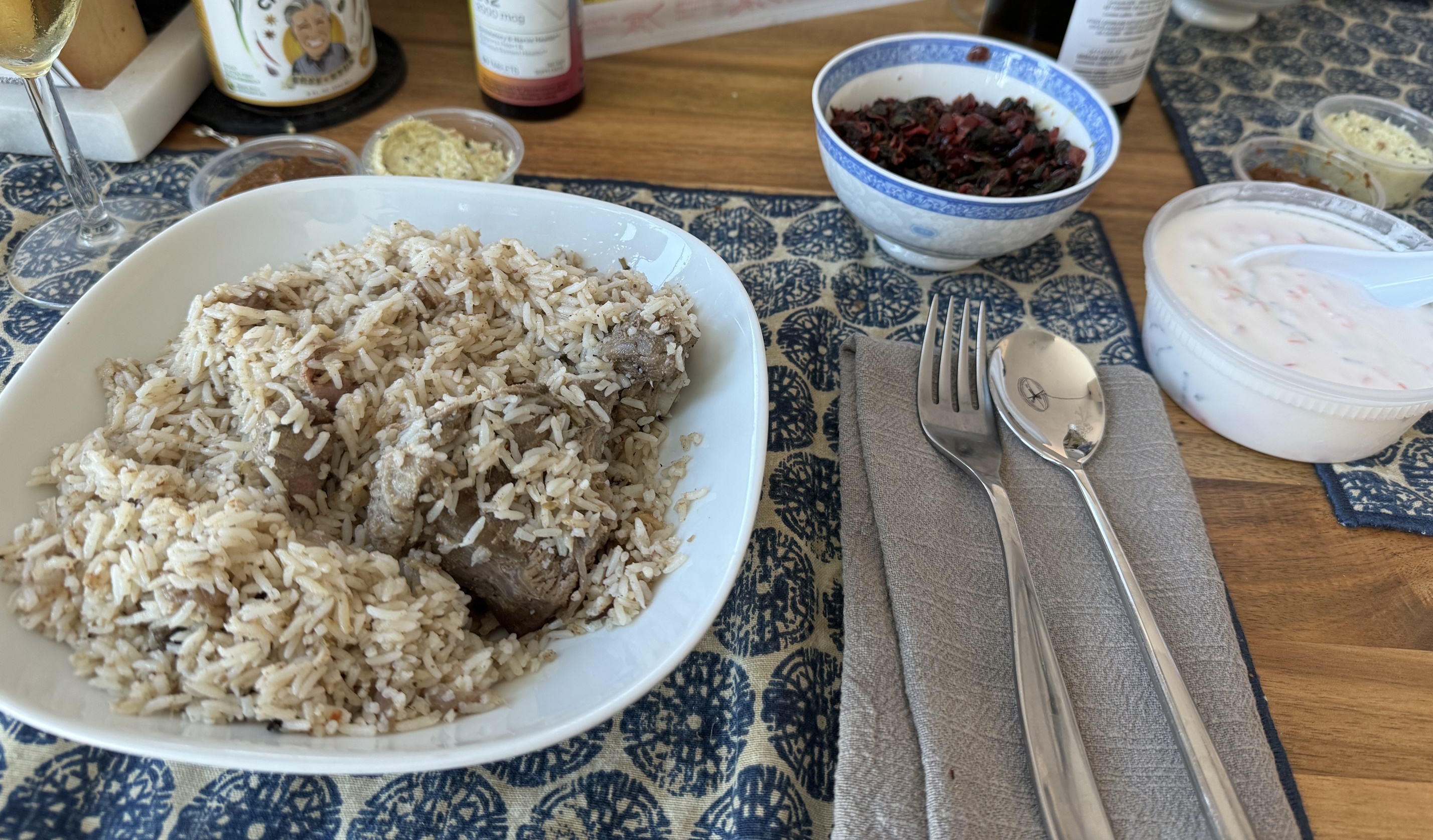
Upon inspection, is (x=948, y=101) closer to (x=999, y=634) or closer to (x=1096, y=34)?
(x=1096, y=34)

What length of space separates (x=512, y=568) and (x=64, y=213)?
140 centimetres

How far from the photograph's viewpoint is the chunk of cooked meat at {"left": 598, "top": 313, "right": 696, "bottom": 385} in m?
1.13

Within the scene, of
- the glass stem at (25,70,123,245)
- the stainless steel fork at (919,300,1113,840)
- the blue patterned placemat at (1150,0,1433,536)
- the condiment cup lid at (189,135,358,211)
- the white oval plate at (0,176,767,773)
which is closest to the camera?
the white oval plate at (0,176,767,773)

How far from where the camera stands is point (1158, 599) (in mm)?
1144

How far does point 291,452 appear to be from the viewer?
103cm

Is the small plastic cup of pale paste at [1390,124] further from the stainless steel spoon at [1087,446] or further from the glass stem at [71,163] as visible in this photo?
the glass stem at [71,163]

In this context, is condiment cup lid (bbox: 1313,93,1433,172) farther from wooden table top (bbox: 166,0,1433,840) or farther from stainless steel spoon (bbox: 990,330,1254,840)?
stainless steel spoon (bbox: 990,330,1254,840)

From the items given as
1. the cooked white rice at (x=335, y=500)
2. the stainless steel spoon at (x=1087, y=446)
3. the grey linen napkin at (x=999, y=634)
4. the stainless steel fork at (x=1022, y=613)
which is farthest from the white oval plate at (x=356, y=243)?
the stainless steel spoon at (x=1087, y=446)

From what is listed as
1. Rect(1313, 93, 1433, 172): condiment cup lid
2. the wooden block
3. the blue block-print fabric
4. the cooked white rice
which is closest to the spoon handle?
the blue block-print fabric

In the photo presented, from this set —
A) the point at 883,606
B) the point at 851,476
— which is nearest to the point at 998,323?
the point at 851,476

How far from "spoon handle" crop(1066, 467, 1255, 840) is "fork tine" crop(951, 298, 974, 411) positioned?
27 centimetres

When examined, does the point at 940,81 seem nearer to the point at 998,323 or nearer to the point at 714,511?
the point at 998,323

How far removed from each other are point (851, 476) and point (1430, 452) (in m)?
1.05

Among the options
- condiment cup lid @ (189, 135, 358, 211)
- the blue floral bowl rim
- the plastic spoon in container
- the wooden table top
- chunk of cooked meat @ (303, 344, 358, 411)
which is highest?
the blue floral bowl rim
